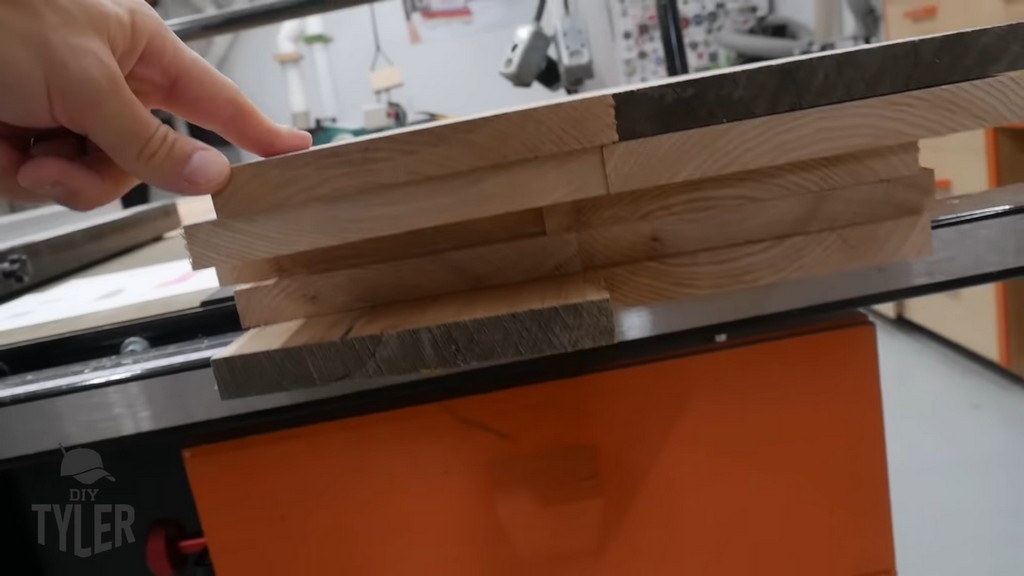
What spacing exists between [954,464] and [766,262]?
5.89ft

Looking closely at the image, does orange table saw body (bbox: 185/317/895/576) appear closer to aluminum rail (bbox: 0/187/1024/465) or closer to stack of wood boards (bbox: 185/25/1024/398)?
aluminum rail (bbox: 0/187/1024/465)

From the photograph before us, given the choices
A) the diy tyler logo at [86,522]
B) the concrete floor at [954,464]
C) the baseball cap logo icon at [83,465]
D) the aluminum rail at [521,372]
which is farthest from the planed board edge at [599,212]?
the concrete floor at [954,464]

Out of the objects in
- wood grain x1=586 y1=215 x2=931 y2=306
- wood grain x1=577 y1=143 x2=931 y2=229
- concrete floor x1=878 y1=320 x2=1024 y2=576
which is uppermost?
wood grain x1=577 y1=143 x2=931 y2=229

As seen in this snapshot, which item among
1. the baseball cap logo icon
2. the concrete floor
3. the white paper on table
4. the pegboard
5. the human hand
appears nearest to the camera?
the human hand

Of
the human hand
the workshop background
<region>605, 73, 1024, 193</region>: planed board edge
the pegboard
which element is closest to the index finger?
the human hand

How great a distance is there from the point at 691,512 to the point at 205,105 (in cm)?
59

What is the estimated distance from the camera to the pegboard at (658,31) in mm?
3258

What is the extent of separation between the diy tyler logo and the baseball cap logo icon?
0.19 feet

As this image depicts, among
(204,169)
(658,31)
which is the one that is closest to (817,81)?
(204,169)

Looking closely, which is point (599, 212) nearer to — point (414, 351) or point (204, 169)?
point (414, 351)

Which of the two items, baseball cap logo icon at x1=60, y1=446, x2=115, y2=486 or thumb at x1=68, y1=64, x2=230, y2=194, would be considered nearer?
thumb at x1=68, y1=64, x2=230, y2=194

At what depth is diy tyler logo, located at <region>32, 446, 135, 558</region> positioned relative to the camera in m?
0.96

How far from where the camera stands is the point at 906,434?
2.20 m

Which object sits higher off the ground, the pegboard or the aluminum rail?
the pegboard
